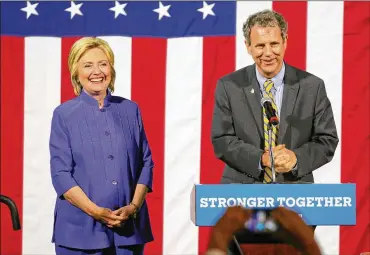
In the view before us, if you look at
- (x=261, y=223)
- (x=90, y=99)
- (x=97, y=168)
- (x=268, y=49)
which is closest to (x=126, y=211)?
(x=97, y=168)

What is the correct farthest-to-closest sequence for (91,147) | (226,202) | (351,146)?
1. (351,146)
2. (91,147)
3. (226,202)

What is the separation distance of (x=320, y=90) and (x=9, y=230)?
1.92m

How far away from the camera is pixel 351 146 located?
3.90 meters

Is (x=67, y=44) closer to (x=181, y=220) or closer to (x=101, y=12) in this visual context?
(x=101, y=12)

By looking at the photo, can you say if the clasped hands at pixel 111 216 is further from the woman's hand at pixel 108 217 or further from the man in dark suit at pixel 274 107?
the man in dark suit at pixel 274 107

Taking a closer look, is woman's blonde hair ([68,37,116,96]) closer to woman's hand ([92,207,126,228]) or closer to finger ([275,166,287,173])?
woman's hand ([92,207,126,228])

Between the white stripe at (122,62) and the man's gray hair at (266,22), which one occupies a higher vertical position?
the man's gray hair at (266,22)

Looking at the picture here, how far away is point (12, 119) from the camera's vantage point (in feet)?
13.1

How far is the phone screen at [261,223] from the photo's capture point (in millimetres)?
1645

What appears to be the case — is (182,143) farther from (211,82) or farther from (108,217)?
(108,217)

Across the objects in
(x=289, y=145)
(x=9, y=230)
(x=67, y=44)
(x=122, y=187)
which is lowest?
(x=9, y=230)

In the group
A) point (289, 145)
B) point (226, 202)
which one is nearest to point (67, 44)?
point (289, 145)

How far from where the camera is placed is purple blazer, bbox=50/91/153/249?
320 centimetres

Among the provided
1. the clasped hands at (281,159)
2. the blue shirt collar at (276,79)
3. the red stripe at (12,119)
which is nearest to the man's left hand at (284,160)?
the clasped hands at (281,159)
